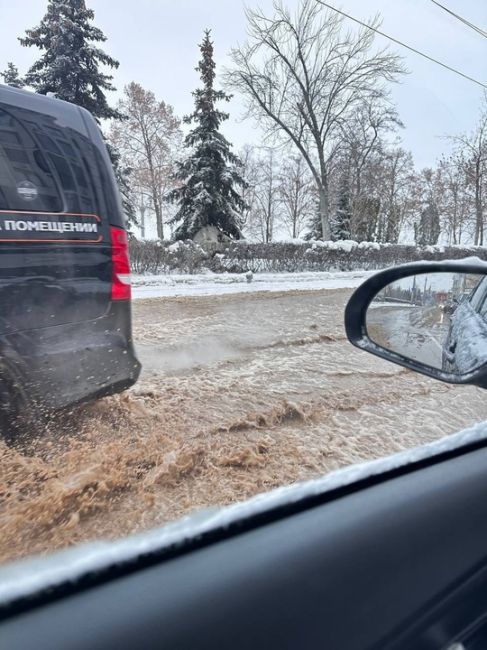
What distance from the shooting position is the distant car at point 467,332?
160 centimetres

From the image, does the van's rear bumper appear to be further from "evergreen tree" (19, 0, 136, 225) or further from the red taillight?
"evergreen tree" (19, 0, 136, 225)

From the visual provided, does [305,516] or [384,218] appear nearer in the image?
[305,516]

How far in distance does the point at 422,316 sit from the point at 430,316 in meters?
0.04

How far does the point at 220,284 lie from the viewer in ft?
39.8

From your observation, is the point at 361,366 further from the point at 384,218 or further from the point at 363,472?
the point at 384,218

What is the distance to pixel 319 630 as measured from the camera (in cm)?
69

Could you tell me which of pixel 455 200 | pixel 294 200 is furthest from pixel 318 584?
pixel 294 200

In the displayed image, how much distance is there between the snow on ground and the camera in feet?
33.3

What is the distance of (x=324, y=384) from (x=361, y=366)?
711mm

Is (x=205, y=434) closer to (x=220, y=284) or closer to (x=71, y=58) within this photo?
(x=220, y=284)

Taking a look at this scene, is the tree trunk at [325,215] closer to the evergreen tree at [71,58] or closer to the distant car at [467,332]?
the evergreen tree at [71,58]

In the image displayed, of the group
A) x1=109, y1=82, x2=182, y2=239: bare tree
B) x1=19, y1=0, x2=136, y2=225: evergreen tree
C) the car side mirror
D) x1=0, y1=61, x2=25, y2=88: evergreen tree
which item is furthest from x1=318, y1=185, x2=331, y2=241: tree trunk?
the car side mirror

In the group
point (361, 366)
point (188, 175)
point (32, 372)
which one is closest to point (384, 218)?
point (188, 175)

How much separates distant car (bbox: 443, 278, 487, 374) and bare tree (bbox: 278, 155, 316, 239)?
39370 millimetres
